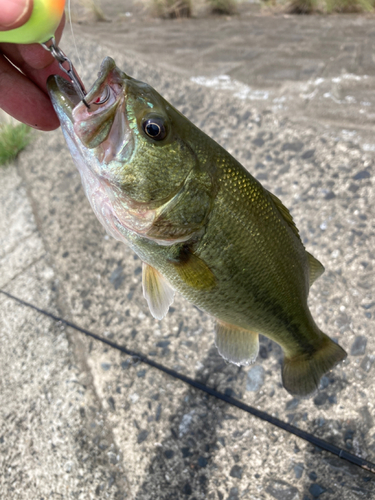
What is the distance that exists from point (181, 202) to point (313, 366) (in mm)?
933

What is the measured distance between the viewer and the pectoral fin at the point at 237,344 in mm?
1615

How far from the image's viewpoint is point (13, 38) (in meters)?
1.19

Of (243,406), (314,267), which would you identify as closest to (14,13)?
Answer: (314,267)

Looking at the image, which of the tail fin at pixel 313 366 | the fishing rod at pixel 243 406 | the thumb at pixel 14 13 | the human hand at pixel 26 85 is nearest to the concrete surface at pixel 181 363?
the fishing rod at pixel 243 406

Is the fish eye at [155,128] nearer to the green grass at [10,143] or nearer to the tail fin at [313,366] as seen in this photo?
the tail fin at [313,366]

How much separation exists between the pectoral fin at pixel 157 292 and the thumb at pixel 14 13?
3.07 ft

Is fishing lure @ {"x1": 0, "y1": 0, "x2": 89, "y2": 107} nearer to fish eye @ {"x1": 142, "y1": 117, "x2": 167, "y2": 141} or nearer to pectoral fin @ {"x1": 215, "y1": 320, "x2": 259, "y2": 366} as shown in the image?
fish eye @ {"x1": 142, "y1": 117, "x2": 167, "y2": 141}

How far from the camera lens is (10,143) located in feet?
12.2

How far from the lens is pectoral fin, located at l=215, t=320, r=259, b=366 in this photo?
5.30ft

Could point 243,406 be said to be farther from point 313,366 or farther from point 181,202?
point 181,202

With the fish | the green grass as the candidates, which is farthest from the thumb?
the green grass

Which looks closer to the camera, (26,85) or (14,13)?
(14,13)

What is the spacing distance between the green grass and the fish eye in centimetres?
301

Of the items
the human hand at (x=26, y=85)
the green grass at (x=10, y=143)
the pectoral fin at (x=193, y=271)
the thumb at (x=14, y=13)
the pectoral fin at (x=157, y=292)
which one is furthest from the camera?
the green grass at (x=10, y=143)
